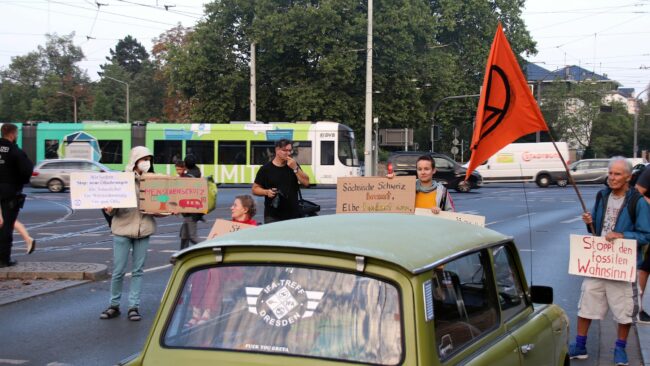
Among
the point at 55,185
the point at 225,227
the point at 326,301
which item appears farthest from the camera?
the point at 55,185

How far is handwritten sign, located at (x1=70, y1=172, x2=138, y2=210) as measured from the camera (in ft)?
24.0

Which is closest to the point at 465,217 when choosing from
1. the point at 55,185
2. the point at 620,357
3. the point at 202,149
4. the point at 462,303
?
the point at 620,357

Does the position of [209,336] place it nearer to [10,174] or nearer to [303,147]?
[10,174]

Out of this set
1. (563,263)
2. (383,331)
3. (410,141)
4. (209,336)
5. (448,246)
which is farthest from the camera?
(410,141)

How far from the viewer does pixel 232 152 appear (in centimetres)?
3694

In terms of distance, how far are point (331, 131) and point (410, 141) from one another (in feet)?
15.9

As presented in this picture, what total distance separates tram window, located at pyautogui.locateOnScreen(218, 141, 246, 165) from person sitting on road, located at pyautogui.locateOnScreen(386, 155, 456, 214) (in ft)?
98.3

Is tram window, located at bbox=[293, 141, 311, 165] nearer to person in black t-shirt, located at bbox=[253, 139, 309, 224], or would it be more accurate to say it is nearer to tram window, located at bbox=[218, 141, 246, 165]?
tram window, located at bbox=[218, 141, 246, 165]

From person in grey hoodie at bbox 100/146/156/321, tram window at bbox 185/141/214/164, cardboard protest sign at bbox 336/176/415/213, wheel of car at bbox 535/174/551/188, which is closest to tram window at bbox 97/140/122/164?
tram window at bbox 185/141/214/164

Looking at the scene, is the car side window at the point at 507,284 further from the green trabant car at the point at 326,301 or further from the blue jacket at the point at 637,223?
the blue jacket at the point at 637,223

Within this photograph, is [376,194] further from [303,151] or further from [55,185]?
[55,185]

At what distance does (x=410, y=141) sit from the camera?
38469mm

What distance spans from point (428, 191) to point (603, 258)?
1.72 meters

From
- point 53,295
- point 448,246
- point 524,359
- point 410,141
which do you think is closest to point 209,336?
point 448,246
